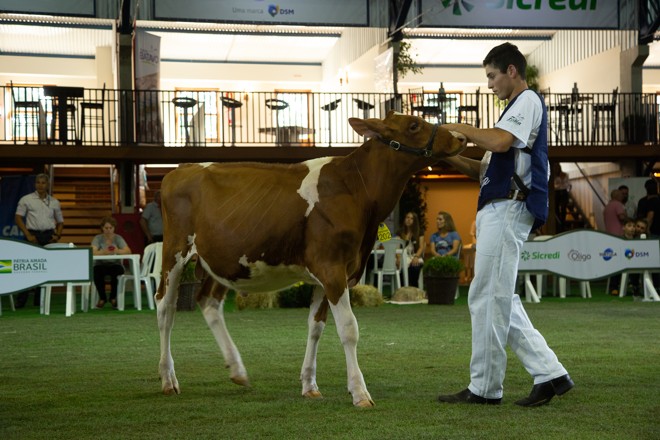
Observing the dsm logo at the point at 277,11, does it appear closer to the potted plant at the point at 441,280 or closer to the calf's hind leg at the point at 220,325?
the potted plant at the point at 441,280

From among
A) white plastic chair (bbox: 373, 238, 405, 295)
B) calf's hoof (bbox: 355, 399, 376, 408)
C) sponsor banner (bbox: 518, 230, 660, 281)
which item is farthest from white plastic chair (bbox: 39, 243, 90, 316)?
calf's hoof (bbox: 355, 399, 376, 408)

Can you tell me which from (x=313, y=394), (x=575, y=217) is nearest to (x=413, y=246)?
(x=575, y=217)

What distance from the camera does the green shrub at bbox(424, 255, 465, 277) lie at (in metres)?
15.1

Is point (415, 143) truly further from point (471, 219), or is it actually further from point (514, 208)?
point (471, 219)

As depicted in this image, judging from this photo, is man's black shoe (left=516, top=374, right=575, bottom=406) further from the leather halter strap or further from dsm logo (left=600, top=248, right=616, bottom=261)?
dsm logo (left=600, top=248, right=616, bottom=261)

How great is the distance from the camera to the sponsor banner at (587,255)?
15.2 metres

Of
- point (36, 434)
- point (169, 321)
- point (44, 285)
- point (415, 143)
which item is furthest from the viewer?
point (44, 285)

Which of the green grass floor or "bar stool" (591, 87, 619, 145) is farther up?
"bar stool" (591, 87, 619, 145)

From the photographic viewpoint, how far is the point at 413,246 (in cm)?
1795

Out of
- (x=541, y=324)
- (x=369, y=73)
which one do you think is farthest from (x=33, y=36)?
(x=541, y=324)

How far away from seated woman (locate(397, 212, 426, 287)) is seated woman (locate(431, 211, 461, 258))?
0.45m

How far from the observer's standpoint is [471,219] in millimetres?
28031

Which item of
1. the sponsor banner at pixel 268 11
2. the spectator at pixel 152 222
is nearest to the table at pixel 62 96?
the sponsor banner at pixel 268 11

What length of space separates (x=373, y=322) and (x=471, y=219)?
54.5ft
